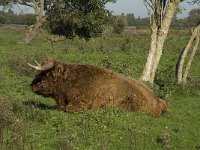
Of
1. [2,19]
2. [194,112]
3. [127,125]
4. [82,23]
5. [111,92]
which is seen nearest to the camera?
[127,125]

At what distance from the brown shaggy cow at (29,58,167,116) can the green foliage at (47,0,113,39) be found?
19431 millimetres

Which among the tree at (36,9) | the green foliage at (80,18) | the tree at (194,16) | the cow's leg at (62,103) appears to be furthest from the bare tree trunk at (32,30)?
the cow's leg at (62,103)

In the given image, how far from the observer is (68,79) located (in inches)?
498

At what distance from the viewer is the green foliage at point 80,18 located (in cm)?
3244

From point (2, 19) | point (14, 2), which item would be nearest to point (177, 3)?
point (14, 2)

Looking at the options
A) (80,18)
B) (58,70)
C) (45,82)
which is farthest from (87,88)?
(80,18)

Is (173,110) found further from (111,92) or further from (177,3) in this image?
(177,3)

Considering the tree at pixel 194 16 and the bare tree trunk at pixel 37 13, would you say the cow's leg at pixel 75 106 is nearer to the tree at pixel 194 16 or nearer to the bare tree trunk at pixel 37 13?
the tree at pixel 194 16

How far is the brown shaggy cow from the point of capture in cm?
1244

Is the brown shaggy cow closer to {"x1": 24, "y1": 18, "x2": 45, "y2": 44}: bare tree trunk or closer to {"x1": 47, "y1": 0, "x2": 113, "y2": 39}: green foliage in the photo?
{"x1": 47, "y1": 0, "x2": 113, "y2": 39}: green foliage

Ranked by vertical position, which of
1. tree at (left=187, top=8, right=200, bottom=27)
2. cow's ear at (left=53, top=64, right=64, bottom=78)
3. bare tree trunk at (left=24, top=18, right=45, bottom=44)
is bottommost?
bare tree trunk at (left=24, top=18, right=45, bottom=44)

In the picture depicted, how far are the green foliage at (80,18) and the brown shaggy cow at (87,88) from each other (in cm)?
1943

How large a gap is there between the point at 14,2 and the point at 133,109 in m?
29.5

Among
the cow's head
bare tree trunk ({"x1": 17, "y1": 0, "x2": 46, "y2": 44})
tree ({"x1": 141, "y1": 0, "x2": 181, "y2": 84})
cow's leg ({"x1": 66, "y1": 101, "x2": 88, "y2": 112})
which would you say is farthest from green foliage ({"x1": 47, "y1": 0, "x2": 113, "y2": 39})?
cow's leg ({"x1": 66, "y1": 101, "x2": 88, "y2": 112})
